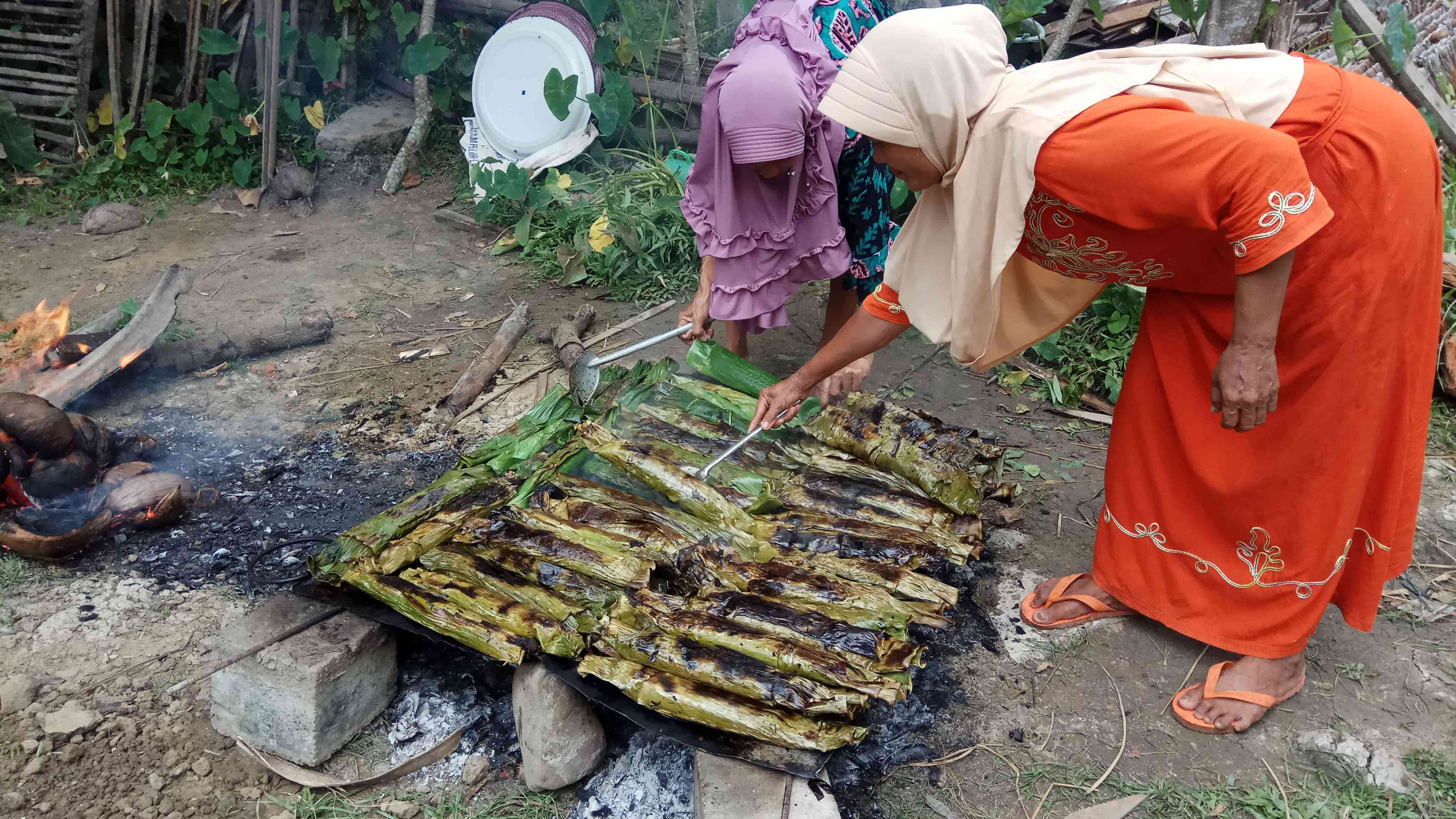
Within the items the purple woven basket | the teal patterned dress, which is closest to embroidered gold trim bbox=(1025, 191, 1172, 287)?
the teal patterned dress

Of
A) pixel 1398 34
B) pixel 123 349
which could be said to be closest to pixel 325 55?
pixel 123 349

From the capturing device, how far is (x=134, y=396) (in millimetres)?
4285

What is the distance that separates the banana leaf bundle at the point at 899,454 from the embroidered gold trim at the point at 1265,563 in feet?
2.29

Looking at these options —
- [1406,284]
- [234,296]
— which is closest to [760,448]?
[1406,284]

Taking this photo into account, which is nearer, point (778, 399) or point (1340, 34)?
point (778, 399)

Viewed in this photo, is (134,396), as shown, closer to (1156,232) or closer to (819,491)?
(819,491)

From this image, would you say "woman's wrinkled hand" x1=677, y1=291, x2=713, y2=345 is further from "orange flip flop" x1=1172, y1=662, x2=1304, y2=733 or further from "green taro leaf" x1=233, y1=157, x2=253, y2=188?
"green taro leaf" x1=233, y1=157, x2=253, y2=188

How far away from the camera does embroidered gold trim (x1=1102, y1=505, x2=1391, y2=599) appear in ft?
8.27

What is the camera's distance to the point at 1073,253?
2318 mm

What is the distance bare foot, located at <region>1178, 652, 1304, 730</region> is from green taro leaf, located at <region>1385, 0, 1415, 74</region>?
135 inches

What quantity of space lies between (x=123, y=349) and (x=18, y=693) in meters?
1.93

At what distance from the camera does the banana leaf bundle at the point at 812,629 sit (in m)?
2.37

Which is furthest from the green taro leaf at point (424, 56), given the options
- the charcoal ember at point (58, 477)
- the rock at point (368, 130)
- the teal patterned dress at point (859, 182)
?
A: the charcoal ember at point (58, 477)

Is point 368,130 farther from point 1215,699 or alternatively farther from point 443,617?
point 1215,699
